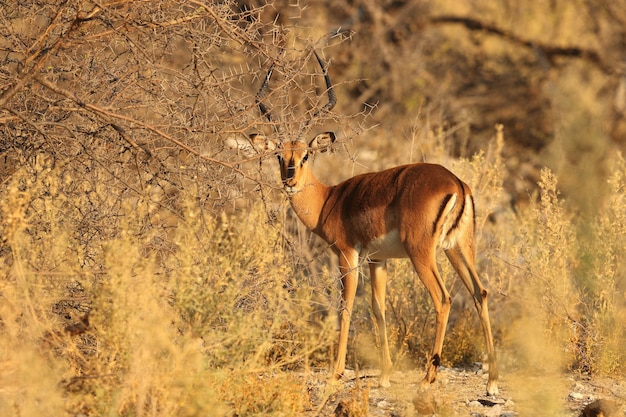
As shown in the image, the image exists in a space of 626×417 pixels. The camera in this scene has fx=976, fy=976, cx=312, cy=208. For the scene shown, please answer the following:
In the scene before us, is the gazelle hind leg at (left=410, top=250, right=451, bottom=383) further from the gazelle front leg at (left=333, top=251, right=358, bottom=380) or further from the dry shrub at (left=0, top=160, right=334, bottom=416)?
the dry shrub at (left=0, top=160, right=334, bottom=416)

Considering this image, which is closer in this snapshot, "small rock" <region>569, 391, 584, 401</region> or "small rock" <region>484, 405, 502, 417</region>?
"small rock" <region>484, 405, 502, 417</region>

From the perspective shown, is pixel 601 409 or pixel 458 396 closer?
pixel 601 409

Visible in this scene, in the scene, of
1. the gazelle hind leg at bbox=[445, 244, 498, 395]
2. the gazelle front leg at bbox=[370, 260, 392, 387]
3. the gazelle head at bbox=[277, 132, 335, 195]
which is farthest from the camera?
the gazelle head at bbox=[277, 132, 335, 195]

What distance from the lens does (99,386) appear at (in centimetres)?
476

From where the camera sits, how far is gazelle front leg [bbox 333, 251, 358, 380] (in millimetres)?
7041

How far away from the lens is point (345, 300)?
7.31 meters

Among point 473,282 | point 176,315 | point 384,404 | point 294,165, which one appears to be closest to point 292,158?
point 294,165

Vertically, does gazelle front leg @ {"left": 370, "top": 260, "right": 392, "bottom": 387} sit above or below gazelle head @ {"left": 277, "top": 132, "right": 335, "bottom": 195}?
below

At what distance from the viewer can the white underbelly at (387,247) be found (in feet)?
23.6

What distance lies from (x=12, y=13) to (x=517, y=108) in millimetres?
12030

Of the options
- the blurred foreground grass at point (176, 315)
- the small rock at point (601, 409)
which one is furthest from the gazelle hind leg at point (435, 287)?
the small rock at point (601, 409)

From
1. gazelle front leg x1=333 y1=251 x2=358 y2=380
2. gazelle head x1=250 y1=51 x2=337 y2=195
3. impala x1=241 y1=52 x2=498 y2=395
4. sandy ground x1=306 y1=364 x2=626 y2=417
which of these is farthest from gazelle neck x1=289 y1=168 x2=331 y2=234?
sandy ground x1=306 y1=364 x2=626 y2=417

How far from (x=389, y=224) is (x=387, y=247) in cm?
18

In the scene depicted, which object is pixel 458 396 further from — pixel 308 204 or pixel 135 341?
pixel 135 341
